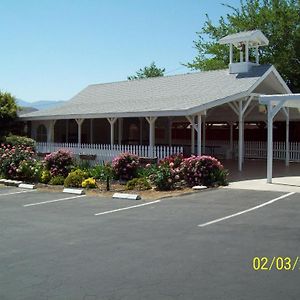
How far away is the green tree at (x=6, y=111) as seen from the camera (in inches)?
983

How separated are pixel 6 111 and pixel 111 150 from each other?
8.35 meters

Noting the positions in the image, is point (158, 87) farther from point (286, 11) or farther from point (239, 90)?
point (286, 11)

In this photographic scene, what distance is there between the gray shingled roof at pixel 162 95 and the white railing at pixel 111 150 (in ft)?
4.40

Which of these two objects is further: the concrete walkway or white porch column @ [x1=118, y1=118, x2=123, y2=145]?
white porch column @ [x1=118, y1=118, x2=123, y2=145]

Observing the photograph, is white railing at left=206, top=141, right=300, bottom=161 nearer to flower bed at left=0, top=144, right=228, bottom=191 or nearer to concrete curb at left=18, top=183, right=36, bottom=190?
flower bed at left=0, top=144, right=228, bottom=191

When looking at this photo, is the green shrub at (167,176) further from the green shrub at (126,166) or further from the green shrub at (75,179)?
the green shrub at (75,179)

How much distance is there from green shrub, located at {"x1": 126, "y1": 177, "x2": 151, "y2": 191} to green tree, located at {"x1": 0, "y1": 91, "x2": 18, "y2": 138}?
12140 mm

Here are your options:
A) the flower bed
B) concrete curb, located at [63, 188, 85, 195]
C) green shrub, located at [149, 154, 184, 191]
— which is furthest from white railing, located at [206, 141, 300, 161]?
concrete curb, located at [63, 188, 85, 195]

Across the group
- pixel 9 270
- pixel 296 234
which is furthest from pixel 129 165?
pixel 9 270

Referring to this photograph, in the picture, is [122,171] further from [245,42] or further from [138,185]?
[245,42]

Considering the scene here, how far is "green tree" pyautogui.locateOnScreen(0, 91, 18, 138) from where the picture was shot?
2496 cm

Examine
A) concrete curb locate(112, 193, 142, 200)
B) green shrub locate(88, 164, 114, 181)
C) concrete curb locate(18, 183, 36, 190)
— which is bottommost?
concrete curb locate(18, 183, 36, 190)

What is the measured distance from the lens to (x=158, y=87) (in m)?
24.8

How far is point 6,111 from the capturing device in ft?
82.0
